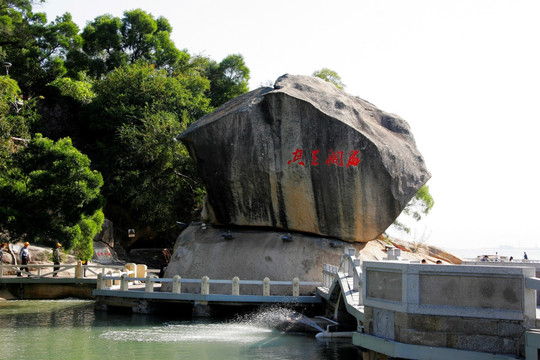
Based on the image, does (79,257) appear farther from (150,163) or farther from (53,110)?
(53,110)

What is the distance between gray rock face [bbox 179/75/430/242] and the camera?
62.2 feet

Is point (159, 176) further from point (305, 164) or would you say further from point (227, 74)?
point (227, 74)

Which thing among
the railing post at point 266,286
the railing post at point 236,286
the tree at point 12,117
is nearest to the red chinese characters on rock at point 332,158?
the railing post at point 266,286

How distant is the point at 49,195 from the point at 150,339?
10277 mm

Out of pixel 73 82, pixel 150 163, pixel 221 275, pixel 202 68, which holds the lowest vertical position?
pixel 221 275

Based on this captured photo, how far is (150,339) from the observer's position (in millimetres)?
14414

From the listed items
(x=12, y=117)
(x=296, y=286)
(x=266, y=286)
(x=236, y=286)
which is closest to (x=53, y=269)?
(x=12, y=117)

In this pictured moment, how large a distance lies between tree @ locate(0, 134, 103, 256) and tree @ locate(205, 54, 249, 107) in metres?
17.9

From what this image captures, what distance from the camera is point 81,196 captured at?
23.2 m

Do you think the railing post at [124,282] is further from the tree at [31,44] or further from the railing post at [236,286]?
the tree at [31,44]

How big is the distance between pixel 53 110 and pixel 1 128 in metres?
12.1

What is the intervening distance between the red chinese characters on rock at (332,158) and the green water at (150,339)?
491 centimetres

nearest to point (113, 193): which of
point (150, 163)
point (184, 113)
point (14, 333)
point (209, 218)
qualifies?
point (150, 163)

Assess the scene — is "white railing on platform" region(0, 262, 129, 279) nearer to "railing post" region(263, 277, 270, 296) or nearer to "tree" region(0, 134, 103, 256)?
"tree" region(0, 134, 103, 256)
